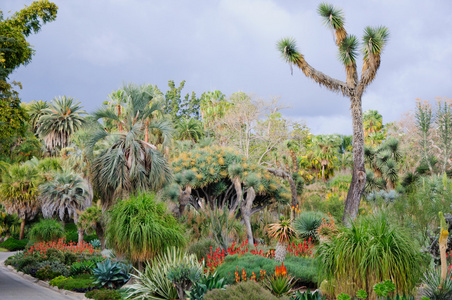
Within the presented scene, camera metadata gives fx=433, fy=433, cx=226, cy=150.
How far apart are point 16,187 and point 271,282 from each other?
28.8 metres

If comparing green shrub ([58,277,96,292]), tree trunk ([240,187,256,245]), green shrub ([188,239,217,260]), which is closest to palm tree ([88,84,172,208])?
green shrub ([188,239,217,260])

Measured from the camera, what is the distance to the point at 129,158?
59.1ft

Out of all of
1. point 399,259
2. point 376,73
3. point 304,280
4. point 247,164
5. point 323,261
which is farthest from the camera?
point 247,164

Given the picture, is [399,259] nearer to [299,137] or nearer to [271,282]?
[271,282]

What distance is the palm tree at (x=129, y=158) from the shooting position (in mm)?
17844

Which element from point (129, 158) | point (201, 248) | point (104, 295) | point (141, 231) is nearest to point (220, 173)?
point (129, 158)

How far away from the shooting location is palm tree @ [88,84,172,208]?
1784cm

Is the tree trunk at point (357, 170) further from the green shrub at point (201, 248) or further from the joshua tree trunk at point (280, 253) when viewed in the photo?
the joshua tree trunk at point (280, 253)

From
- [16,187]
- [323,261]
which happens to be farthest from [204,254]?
[16,187]

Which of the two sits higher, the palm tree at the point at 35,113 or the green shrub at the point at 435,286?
the palm tree at the point at 35,113

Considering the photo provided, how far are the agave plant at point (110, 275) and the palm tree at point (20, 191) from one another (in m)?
23.3

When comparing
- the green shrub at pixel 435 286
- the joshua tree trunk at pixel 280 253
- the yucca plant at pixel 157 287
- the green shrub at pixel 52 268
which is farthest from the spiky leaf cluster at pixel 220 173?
the green shrub at pixel 435 286

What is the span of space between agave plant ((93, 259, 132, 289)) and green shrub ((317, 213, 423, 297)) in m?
6.72

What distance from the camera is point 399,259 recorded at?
8445 millimetres
